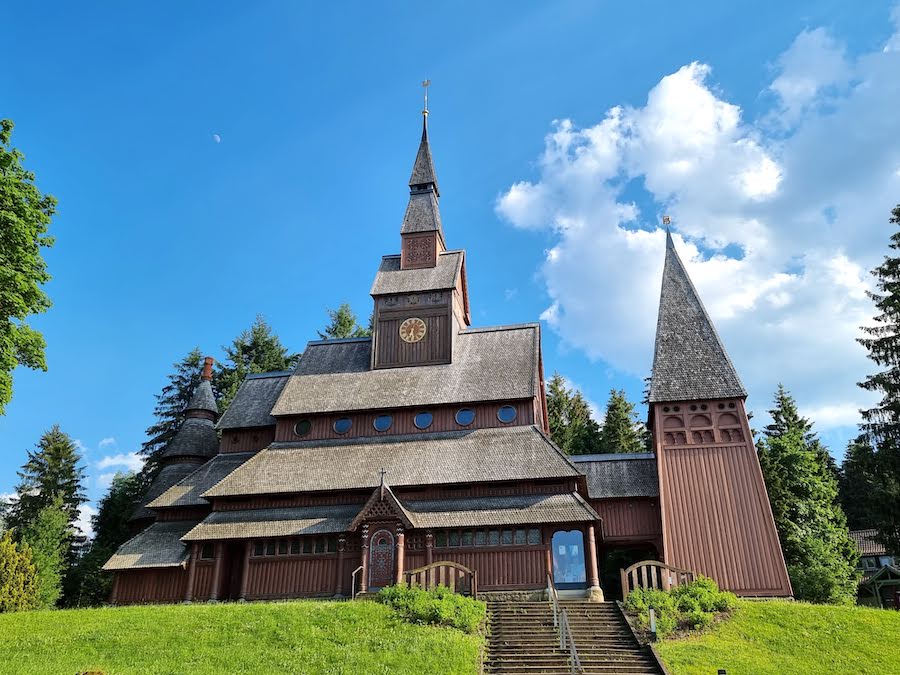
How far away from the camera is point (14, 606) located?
28.8 metres

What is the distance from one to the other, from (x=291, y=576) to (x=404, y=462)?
6002mm

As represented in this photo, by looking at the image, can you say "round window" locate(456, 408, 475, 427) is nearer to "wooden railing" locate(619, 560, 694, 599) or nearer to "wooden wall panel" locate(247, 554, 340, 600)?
"wooden wall panel" locate(247, 554, 340, 600)

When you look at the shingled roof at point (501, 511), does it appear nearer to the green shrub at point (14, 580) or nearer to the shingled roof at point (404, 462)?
the shingled roof at point (404, 462)

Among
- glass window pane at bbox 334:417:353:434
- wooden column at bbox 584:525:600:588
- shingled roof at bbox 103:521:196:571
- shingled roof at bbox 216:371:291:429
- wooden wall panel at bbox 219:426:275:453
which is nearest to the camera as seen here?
wooden column at bbox 584:525:600:588

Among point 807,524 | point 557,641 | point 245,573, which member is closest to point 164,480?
point 245,573

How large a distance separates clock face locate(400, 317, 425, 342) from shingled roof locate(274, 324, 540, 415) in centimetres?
168

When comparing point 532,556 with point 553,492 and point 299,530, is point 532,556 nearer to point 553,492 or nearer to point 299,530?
point 553,492

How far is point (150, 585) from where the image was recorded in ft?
91.9

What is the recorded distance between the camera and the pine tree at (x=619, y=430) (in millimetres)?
44781

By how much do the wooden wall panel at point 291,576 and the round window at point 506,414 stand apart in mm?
8729

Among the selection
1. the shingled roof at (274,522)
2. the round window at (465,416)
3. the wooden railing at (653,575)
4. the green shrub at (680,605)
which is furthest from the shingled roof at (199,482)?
the green shrub at (680,605)

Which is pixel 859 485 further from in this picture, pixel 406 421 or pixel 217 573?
pixel 217 573

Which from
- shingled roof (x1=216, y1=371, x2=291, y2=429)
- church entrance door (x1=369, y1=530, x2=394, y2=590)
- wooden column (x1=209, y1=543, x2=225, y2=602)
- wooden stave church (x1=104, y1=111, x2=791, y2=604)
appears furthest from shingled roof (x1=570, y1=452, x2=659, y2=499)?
wooden column (x1=209, y1=543, x2=225, y2=602)

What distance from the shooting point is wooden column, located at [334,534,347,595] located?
1014 inches
